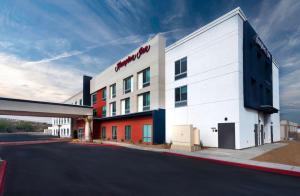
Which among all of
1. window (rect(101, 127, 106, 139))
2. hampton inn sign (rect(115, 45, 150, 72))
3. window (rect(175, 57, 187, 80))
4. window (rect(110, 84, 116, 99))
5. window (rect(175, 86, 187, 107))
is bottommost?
window (rect(101, 127, 106, 139))

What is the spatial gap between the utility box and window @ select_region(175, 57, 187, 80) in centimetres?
766

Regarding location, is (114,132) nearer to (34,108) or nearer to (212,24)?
(34,108)

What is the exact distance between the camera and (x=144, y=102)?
30.8 meters

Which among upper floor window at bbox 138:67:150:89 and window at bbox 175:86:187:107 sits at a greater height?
upper floor window at bbox 138:67:150:89

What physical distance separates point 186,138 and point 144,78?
1384cm

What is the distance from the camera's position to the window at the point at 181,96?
82.3ft

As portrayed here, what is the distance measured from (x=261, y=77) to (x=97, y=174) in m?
25.9

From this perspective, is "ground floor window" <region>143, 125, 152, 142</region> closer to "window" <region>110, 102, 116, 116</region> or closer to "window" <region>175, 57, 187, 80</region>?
"window" <region>175, 57, 187, 80</region>

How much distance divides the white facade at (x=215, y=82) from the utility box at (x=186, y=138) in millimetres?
1839

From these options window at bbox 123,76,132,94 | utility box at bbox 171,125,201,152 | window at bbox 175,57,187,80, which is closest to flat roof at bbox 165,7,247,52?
window at bbox 175,57,187,80

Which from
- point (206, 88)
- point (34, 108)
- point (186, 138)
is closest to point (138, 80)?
point (206, 88)

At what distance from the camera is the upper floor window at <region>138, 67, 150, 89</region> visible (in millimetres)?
30172

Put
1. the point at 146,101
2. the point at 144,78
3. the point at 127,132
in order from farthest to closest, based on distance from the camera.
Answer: the point at 127,132
the point at 144,78
the point at 146,101

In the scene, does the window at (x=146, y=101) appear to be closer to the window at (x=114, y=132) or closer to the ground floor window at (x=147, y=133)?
the ground floor window at (x=147, y=133)
